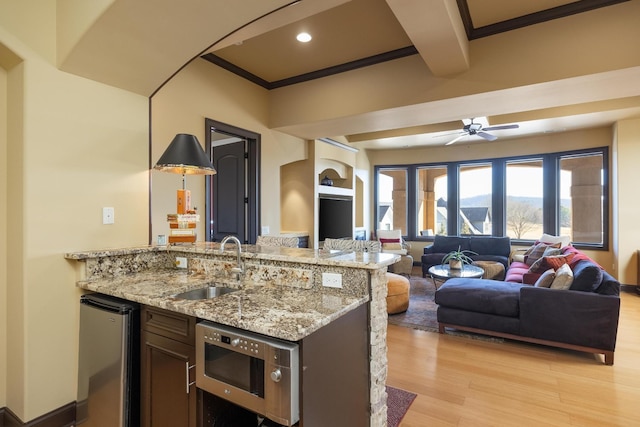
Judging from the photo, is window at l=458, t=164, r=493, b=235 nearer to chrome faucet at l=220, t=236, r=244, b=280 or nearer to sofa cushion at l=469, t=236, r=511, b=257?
sofa cushion at l=469, t=236, r=511, b=257

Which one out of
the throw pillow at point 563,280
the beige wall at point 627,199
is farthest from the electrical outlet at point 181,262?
the beige wall at point 627,199

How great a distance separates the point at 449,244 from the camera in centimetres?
723

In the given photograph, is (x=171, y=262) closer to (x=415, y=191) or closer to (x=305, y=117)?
(x=305, y=117)

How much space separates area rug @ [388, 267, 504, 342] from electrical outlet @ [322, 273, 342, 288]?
2488mm

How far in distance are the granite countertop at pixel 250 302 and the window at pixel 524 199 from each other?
22.4 feet

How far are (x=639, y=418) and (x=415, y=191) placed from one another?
643 cm

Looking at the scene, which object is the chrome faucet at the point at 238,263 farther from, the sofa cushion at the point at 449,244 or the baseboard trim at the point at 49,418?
the sofa cushion at the point at 449,244

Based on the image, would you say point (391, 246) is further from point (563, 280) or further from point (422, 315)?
point (563, 280)

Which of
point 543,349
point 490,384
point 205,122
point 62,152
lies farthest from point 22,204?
point 543,349

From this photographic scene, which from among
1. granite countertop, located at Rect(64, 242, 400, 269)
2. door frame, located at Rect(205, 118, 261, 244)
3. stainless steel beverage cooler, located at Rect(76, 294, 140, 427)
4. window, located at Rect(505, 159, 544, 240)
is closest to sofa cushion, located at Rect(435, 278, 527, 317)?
granite countertop, located at Rect(64, 242, 400, 269)

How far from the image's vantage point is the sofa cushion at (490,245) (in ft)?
22.5

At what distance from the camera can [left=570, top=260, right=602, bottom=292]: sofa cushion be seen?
3.14 meters

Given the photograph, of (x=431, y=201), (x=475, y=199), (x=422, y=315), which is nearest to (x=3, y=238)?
(x=422, y=315)

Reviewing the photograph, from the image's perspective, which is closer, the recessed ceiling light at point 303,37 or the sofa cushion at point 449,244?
the recessed ceiling light at point 303,37
